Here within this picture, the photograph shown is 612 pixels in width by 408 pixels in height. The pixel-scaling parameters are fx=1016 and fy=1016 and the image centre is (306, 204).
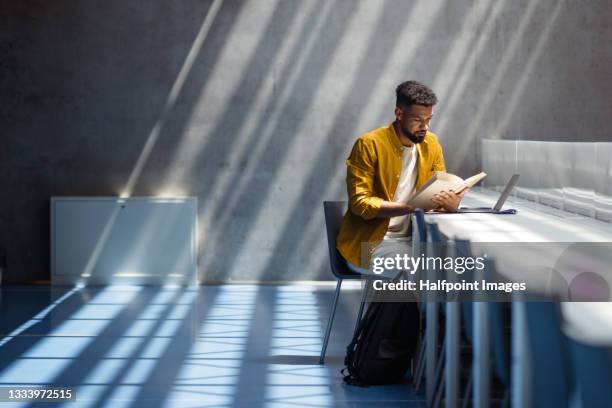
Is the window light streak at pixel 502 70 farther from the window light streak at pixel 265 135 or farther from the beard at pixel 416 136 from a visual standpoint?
the beard at pixel 416 136

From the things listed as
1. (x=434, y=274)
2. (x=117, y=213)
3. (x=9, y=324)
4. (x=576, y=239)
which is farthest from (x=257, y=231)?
(x=576, y=239)

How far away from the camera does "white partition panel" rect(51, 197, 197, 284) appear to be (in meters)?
8.07

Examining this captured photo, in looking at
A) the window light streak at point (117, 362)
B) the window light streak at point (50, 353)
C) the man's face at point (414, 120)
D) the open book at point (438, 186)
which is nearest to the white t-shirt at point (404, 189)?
the man's face at point (414, 120)

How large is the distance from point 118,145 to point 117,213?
54 cm

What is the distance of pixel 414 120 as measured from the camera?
16.3ft

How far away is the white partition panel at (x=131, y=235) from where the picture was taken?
26.5 ft

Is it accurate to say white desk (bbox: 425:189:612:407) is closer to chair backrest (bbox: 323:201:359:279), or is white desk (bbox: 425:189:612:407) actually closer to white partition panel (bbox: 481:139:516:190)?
chair backrest (bbox: 323:201:359:279)

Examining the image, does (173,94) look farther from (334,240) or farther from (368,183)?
(368,183)

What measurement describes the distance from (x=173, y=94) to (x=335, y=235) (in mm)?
3349

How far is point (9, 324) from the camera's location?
646cm

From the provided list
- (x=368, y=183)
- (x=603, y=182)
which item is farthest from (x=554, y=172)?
(x=368, y=183)

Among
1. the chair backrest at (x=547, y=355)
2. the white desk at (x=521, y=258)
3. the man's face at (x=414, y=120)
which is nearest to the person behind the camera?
the white desk at (x=521, y=258)

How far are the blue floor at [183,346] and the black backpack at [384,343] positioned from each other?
77 millimetres

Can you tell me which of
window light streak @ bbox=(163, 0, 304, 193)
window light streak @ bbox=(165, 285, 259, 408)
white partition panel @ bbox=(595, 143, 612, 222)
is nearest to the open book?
white partition panel @ bbox=(595, 143, 612, 222)
